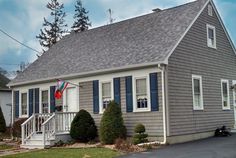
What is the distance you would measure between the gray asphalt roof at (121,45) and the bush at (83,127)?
2.47 meters

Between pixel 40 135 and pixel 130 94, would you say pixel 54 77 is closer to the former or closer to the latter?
pixel 40 135

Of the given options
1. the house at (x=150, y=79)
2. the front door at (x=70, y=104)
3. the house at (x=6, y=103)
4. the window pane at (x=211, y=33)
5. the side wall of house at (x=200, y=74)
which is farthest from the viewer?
the house at (x=6, y=103)

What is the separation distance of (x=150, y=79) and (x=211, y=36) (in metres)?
5.89

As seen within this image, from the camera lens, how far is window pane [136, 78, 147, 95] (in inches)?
656

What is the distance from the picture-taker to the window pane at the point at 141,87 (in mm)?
16656

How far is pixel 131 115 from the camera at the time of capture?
16.9 m

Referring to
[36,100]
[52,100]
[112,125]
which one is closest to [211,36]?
[112,125]

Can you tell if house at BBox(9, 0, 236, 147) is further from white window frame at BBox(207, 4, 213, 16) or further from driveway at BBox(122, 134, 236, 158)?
Result: driveway at BBox(122, 134, 236, 158)

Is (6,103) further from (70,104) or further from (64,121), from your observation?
(64,121)

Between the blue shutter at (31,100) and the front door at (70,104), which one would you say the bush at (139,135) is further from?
the blue shutter at (31,100)

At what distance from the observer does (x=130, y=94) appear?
17000mm

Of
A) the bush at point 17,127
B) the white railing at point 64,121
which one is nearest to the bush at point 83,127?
the white railing at point 64,121

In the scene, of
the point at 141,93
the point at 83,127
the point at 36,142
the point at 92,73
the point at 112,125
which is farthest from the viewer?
the point at 92,73

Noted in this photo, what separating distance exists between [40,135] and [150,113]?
587 centimetres
